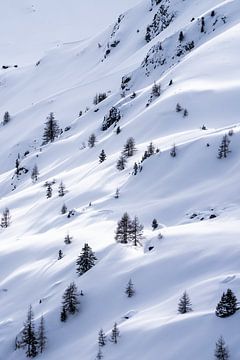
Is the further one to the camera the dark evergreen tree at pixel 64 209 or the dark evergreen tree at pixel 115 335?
the dark evergreen tree at pixel 64 209

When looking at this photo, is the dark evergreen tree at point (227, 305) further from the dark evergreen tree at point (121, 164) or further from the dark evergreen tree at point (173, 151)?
the dark evergreen tree at point (121, 164)

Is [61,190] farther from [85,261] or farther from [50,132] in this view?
[50,132]

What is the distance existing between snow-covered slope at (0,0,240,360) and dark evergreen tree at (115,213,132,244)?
2.33ft

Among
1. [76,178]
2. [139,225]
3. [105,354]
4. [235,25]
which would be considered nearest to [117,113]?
[76,178]

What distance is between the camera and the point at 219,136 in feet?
143

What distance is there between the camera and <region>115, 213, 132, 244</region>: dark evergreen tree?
1325 inches

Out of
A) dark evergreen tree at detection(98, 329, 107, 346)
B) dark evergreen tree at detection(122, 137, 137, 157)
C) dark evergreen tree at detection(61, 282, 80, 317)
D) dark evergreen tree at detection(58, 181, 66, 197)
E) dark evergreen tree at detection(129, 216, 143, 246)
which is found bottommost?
dark evergreen tree at detection(98, 329, 107, 346)

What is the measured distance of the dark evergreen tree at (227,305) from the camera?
22125 mm

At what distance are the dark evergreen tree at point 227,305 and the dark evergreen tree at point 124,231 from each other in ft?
39.1

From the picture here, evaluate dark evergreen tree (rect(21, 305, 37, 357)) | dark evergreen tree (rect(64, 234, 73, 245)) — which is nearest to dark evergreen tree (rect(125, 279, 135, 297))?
dark evergreen tree (rect(21, 305, 37, 357))

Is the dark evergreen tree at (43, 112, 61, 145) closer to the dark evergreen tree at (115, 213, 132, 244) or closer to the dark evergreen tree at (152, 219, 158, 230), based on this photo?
the dark evergreen tree at (152, 219, 158, 230)

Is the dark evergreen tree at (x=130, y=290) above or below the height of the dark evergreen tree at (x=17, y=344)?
above

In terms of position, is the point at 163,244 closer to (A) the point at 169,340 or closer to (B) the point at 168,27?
(A) the point at 169,340

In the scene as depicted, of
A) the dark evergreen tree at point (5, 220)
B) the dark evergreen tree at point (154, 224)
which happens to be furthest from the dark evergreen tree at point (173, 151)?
the dark evergreen tree at point (5, 220)
